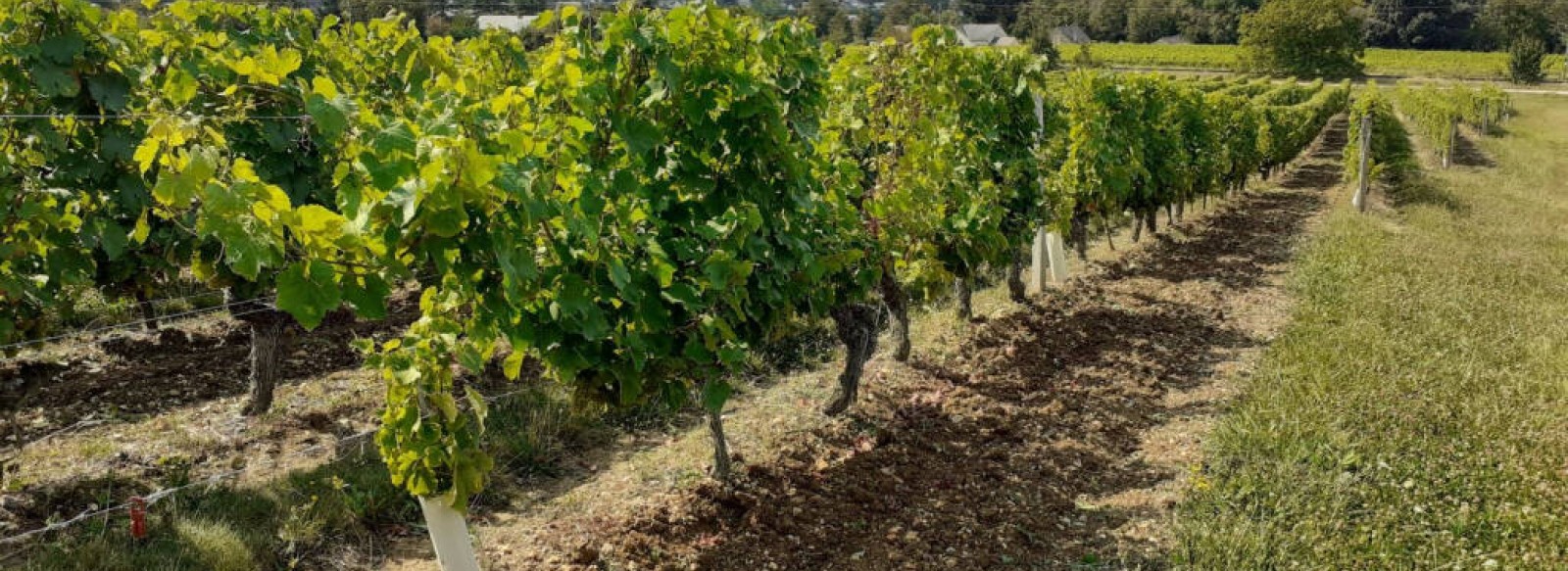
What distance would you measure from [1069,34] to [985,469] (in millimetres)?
81002

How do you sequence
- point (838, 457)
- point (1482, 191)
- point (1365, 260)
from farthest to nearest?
point (1482, 191)
point (1365, 260)
point (838, 457)

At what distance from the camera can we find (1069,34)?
261 ft

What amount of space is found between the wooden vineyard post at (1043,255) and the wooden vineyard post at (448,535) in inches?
230

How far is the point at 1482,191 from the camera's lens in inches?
692

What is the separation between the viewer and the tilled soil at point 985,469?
4.05 meters

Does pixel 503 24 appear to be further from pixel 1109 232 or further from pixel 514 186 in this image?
pixel 514 186

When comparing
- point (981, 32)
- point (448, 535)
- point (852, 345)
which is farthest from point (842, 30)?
point (981, 32)

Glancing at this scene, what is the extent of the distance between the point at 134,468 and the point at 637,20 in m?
3.76

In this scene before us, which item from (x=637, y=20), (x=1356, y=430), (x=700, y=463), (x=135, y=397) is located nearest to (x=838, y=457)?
(x=700, y=463)

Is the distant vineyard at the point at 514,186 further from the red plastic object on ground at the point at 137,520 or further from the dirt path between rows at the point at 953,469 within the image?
the red plastic object on ground at the point at 137,520

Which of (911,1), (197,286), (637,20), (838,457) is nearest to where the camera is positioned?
(637,20)

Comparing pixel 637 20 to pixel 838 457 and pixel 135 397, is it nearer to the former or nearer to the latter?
pixel 838 457

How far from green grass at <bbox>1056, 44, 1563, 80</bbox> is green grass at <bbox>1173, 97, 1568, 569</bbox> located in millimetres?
51851

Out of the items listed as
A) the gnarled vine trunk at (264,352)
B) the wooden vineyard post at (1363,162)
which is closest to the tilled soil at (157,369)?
the gnarled vine trunk at (264,352)
